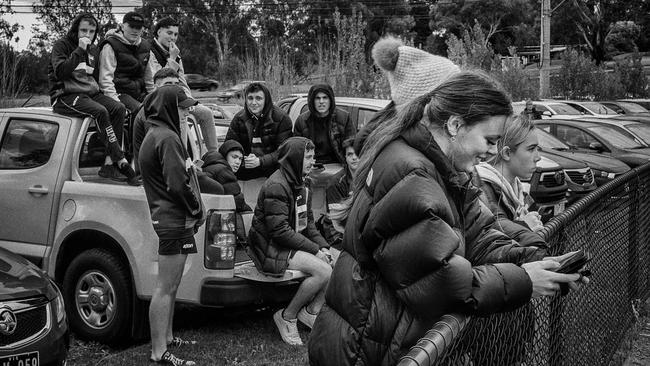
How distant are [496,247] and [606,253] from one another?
2.60m

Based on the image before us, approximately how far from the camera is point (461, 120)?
2715mm

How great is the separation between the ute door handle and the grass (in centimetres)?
126

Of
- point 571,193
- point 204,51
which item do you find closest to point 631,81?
point 571,193

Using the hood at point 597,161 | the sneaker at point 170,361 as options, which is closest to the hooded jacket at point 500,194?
the sneaker at point 170,361

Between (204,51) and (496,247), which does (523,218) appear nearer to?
(496,247)

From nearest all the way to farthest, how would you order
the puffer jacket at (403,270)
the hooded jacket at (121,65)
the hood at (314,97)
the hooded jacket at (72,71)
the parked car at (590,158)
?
the puffer jacket at (403,270)
the hooded jacket at (72,71)
the hooded jacket at (121,65)
the hood at (314,97)
the parked car at (590,158)

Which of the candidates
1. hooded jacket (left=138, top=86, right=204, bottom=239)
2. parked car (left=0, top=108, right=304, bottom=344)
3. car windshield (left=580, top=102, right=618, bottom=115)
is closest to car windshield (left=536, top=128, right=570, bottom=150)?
parked car (left=0, top=108, right=304, bottom=344)

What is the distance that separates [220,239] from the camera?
5.73 m

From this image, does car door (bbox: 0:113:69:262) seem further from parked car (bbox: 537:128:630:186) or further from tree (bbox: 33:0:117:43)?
tree (bbox: 33:0:117:43)

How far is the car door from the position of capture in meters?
6.54

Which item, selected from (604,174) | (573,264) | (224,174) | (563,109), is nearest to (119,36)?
(224,174)

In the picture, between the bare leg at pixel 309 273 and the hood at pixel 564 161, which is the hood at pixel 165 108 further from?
the hood at pixel 564 161

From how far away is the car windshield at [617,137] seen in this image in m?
16.5

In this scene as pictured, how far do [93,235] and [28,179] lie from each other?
0.88m
